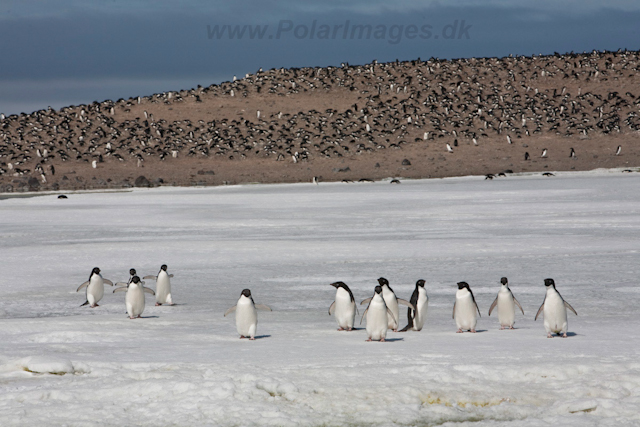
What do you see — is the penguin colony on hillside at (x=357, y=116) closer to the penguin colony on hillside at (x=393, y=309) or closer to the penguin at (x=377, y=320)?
the penguin colony on hillside at (x=393, y=309)

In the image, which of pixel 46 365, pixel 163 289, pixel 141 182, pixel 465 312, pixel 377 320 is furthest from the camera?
pixel 141 182

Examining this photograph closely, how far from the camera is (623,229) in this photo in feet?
62.7

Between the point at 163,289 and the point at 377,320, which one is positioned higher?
the point at 163,289

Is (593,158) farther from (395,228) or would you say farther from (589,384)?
(589,384)

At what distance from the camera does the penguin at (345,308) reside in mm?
8969

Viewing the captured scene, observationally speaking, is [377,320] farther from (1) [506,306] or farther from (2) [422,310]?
(1) [506,306]

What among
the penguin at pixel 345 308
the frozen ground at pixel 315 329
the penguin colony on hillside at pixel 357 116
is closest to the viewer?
the frozen ground at pixel 315 329

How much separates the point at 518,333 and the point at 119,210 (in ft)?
72.8

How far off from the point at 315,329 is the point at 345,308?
1.50ft

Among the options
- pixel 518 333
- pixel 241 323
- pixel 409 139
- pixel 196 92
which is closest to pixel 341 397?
pixel 241 323

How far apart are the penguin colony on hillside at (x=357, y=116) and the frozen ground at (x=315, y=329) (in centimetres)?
3354

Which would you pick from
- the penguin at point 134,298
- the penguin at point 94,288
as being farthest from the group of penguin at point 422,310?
the penguin at point 94,288

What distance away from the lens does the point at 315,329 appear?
30.1 feet

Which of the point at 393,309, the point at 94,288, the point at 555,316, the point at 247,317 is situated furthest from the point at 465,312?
the point at 94,288
